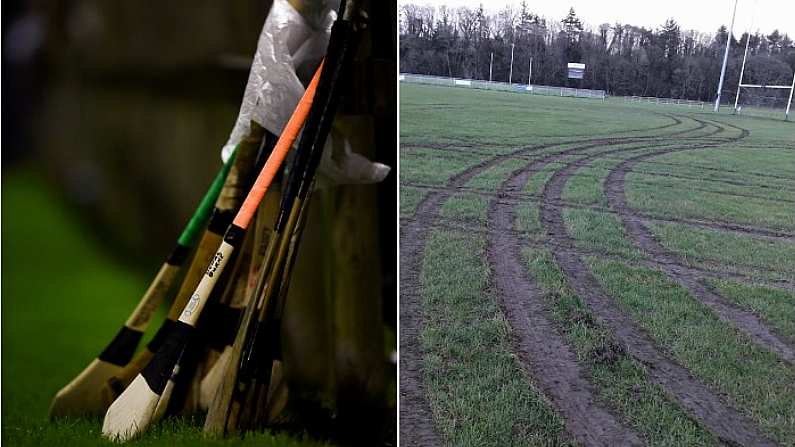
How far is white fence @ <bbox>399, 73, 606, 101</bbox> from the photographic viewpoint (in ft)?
5.33

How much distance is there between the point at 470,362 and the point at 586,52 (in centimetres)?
72

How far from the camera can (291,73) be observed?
183 cm

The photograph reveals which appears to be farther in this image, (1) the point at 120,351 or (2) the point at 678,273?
(1) the point at 120,351

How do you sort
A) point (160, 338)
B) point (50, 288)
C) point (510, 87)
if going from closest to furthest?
point (510, 87)
point (160, 338)
point (50, 288)

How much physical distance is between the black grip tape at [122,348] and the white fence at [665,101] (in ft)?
4.66

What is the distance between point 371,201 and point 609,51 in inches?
27.5

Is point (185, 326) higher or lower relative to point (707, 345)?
lower

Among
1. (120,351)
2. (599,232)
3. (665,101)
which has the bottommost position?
(120,351)

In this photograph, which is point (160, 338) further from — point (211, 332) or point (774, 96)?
point (774, 96)

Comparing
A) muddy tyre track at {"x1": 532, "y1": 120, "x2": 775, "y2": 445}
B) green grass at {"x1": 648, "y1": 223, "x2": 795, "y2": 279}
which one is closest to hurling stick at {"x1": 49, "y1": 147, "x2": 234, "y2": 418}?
muddy tyre track at {"x1": 532, "y1": 120, "x2": 775, "y2": 445}

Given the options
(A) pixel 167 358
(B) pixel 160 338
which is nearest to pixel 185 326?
(A) pixel 167 358

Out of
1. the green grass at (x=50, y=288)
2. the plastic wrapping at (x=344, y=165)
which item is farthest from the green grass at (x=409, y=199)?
the green grass at (x=50, y=288)

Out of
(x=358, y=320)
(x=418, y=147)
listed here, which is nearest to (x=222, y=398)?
(x=358, y=320)

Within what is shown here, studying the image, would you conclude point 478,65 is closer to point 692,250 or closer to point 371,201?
point 371,201
